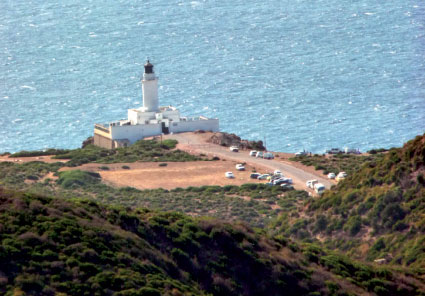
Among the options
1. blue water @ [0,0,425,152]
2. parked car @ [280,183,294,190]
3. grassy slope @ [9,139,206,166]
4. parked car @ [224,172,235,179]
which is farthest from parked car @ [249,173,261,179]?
blue water @ [0,0,425,152]

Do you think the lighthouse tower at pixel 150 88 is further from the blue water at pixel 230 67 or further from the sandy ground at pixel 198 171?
the blue water at pixel 230 67

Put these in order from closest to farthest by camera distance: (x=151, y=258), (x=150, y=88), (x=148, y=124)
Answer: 1. (x=151, y=258)
2. (x=148, y=124)
3. (x=150, y=88)

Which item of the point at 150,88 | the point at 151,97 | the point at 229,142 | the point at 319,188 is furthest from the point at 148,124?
the point at 319,188

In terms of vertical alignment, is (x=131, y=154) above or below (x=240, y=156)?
above

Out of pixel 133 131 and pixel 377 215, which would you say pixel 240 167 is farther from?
pixel 377 215

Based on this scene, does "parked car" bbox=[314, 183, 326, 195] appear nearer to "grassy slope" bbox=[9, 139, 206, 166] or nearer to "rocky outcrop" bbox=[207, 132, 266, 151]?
"grassy slope" bbox=[9, 139, 206, 166]

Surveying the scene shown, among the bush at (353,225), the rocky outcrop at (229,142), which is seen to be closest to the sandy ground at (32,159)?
the rocky outcrop at (229,142)

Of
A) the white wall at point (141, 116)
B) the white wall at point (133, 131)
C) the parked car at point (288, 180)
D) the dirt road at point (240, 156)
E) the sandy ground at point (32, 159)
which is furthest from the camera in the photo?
the white wall at point (141, 116)
